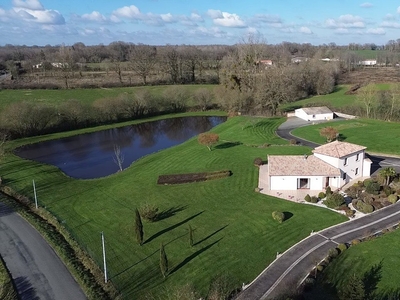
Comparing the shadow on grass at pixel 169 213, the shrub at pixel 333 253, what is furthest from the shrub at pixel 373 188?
the shadow on grass at pixel 169 213

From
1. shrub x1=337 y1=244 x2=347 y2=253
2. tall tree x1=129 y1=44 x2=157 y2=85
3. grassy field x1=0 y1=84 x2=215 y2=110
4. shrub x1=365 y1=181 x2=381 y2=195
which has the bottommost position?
shrub x1=337 y1=244 x2=347 y2=253

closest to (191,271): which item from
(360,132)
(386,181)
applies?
(386,181)

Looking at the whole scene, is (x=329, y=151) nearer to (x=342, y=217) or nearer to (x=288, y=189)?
(x=288, y=189)

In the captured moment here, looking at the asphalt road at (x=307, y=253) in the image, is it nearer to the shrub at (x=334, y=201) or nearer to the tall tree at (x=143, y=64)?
the shrub at (x=334, y=201)

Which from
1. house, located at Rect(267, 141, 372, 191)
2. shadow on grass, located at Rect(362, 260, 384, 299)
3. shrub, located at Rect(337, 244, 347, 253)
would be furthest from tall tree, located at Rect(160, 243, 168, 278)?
house, located at Rect(267, 141, 372, 191)

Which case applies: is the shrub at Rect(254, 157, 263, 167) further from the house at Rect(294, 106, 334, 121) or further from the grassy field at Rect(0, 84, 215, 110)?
the grassy field at Rect(0, 84, 215, 110)

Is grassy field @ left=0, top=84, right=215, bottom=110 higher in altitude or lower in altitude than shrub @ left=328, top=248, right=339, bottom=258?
higher
